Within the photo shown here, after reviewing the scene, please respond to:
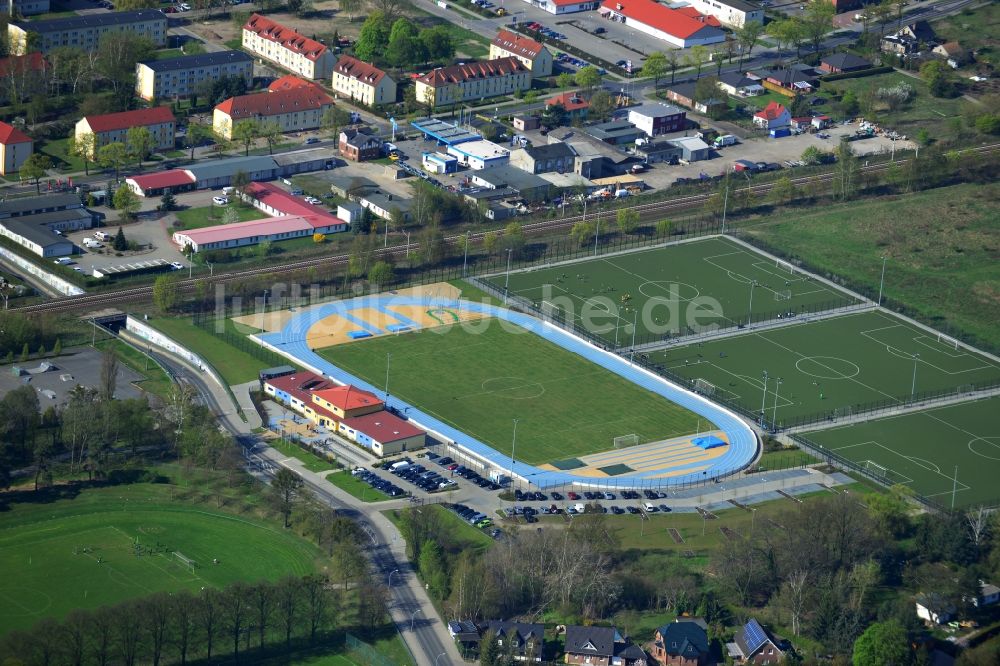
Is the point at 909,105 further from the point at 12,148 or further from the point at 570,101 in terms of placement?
the point at 12,148

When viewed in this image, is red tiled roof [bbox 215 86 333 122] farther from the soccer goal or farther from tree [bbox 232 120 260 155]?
the soccer goal

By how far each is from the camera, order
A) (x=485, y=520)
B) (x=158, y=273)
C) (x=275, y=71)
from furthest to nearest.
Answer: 1. (x=275, y=71)
2. (x=158, y=273)
3. (x=485, y=520)

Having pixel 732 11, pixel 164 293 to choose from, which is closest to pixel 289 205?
pixel 164 293

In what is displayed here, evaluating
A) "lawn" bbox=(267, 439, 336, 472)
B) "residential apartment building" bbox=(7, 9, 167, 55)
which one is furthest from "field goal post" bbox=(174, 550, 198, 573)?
"residential apartment building" bbox=(7, 9, 167, 55)

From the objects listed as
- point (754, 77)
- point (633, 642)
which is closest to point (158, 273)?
point (633, 642)

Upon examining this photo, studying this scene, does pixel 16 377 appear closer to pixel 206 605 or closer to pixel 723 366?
pixel 206 605
